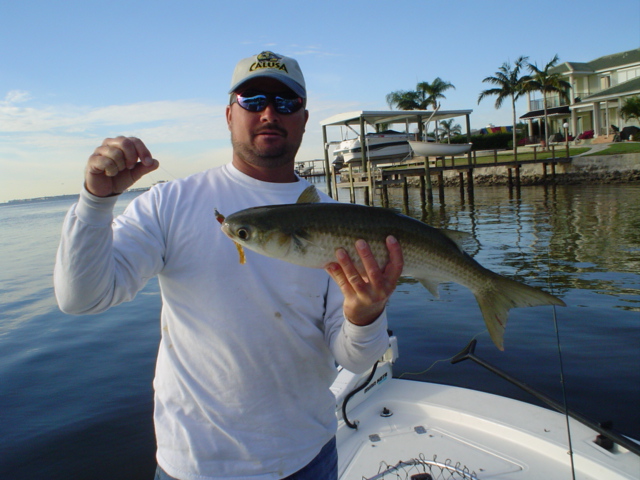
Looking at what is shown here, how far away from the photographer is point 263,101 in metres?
2.81

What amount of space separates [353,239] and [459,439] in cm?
318

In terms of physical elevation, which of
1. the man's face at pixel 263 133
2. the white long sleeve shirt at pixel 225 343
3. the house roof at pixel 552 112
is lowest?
the white long sleeve shirt at pixel 225 343

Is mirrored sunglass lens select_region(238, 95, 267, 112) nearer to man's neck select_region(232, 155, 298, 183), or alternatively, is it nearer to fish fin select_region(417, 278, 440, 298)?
man's neck select_region(232, 155, 298, 183)

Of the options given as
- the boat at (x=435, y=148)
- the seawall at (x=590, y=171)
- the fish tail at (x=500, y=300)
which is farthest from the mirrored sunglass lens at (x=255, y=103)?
the seawall at (x=590, y=171)

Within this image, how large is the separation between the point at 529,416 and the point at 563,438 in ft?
1.38

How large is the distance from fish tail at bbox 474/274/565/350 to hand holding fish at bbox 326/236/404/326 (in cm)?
74

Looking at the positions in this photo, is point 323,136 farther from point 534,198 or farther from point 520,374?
point 520,374

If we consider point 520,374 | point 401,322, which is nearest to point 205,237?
point 520,374

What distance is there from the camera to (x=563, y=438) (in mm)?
4344

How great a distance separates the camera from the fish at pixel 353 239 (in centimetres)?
230

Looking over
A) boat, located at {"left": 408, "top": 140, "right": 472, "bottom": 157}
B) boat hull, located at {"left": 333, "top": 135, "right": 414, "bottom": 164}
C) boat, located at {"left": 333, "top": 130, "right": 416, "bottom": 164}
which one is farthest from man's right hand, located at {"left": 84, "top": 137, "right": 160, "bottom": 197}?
boat, located at {"left": 333, "top": 130, "right": 416, "bottom": 164}

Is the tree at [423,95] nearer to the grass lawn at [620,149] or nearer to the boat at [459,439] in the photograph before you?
the grass lawn at [620,149]

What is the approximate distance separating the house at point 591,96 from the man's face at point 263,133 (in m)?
59.3

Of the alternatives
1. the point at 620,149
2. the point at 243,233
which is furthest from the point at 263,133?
the point at 620,149
